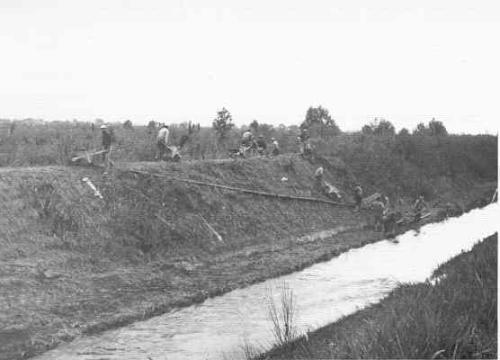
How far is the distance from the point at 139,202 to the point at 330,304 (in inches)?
330

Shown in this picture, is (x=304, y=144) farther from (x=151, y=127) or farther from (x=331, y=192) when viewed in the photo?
(x=151, y=127)

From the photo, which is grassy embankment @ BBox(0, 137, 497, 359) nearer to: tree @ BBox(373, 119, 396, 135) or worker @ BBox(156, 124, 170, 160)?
worker @ BBox(156, 124, 170, 160)

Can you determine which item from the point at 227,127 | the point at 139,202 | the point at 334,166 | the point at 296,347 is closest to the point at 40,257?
the point at 139,202

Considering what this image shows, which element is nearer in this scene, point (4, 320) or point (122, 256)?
point (4, 320)

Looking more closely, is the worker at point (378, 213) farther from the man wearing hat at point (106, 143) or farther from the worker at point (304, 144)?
the man wearing hat at point (106, 143)

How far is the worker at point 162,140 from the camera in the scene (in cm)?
2367

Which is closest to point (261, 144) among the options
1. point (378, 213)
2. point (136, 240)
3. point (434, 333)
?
point (378, 213)

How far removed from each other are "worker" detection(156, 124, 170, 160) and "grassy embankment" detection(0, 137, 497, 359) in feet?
3.86

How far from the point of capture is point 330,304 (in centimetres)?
1598

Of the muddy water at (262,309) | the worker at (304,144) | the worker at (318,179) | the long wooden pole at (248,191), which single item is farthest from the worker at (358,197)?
the muddy water at (262,309)

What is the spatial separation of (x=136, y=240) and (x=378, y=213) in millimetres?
17533

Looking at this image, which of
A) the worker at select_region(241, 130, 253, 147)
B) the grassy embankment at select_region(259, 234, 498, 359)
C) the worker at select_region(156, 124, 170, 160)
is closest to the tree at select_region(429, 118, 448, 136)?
the worker at select_region(241, 130, 253, 147)

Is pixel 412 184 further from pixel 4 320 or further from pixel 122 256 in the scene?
pixel 4 320

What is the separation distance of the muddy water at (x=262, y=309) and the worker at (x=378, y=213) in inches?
114
